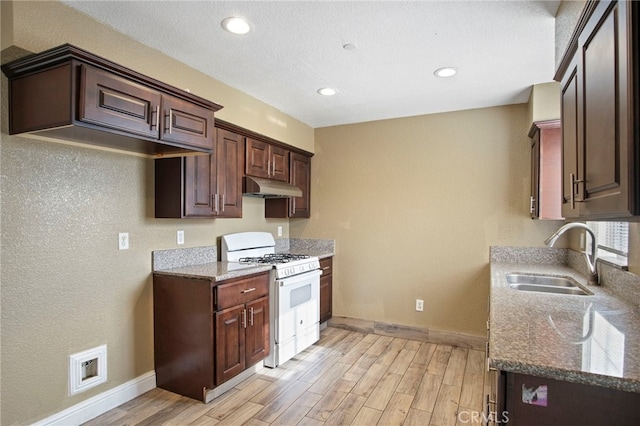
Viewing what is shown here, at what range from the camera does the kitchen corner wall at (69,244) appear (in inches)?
75.5

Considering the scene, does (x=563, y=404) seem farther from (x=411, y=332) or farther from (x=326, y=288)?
(x=326, y=288)

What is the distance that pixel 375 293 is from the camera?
4.11m

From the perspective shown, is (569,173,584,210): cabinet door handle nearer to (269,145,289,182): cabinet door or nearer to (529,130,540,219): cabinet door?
(529,130,540,219): cabinet door

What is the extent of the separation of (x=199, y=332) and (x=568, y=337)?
2.20 metres

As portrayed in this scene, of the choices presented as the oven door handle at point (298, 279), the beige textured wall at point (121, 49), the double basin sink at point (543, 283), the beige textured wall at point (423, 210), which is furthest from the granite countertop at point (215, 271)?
the double basin sink at point (543, 283)

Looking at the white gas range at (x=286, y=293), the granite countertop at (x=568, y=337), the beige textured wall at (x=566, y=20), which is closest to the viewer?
the granite countertop at (x=568, y=337)

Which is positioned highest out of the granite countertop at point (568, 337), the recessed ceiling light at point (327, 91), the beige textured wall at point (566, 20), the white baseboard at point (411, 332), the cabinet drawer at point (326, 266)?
the recessed ceiling light at point (327, 91)

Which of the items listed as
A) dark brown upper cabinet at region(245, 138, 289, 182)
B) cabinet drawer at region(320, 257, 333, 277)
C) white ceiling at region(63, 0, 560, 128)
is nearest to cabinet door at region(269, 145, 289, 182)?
dark brown upper cabinet at region(245, 138, 289, 182)

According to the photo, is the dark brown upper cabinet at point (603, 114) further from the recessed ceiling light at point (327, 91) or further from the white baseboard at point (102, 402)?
the white baseboard at point (102, 402)

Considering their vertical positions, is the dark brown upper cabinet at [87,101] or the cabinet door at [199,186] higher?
the dark brown upper cabinet at [87,101]

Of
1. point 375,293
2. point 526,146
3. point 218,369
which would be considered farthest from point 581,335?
point 375,293

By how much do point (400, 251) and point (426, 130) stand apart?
4.48ft

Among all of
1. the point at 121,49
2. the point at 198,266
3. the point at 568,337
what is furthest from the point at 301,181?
the point at 568,337

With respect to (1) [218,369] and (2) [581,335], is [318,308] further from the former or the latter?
(2) [581,335]
